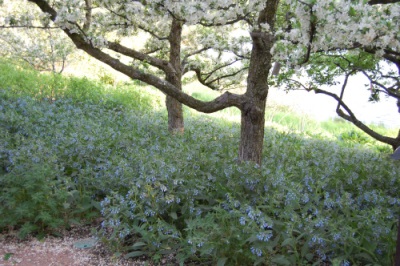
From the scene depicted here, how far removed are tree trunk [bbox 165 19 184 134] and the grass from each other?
3.96ft

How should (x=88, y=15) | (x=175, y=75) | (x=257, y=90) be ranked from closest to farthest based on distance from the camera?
(x=257, y=90) → (x=88, y=15) → (x=175, y=75)

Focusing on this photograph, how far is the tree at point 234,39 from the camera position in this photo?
10.6 ft

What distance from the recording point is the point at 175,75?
21.6 ft

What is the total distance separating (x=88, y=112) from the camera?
735 centimetres

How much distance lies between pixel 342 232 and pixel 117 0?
4.18 metres

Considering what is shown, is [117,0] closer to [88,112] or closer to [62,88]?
[88,112]

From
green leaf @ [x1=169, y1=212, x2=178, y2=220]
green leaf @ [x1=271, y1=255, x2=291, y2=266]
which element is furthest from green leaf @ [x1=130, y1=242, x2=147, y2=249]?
green leaf @ [x1=271, y1=255, x2=291, y2=266]

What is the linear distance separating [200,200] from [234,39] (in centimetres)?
346

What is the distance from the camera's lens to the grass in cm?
270

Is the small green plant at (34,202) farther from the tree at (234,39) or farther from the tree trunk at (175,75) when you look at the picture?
the tree trunk at (175,75)

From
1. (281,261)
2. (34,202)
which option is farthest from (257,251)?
(34,202)

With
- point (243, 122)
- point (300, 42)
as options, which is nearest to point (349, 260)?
point (300, 42)

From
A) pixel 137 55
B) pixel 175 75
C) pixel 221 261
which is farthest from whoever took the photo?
pixel 175 75

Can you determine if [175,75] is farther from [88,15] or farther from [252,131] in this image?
[252,131]
